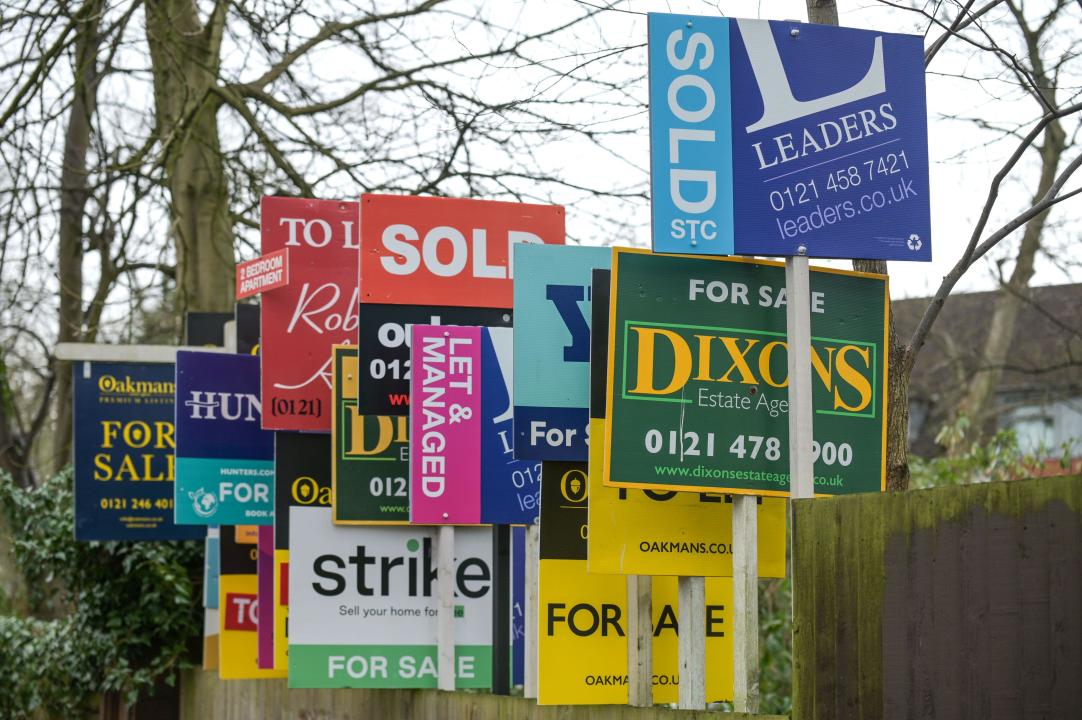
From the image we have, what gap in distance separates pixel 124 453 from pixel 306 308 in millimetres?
3911

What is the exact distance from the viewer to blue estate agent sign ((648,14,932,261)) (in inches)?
230

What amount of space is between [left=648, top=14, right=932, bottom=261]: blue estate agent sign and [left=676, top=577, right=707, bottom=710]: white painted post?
4.80 feet

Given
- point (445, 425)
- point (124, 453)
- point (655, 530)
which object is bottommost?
Answer: point (655, 530)

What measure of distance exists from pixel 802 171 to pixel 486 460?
2.95m

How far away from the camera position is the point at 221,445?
10.5 metres

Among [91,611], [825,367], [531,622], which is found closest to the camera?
[825,367]

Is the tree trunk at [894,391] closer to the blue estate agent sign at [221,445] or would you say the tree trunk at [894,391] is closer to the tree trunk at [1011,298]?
the blue estate agent sign at [221,445]

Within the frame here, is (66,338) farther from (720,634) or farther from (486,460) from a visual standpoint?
(720,634)

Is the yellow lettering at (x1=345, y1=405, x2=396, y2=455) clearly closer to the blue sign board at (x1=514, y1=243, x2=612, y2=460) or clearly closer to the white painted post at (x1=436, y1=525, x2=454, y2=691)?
the white painted post at (x1=436, y1=525, x2=454, y2=691)

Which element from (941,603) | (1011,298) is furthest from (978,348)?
(941,603)

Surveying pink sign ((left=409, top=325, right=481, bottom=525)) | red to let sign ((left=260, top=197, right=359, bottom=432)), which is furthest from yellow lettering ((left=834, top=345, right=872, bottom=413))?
red to let sign ((left=260, top=197, right=359, bottom=432))

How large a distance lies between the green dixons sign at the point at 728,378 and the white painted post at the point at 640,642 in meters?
1.07

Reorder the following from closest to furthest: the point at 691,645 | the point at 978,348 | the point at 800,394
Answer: the point at 800,394, the point at 691,645, the point at 978,348

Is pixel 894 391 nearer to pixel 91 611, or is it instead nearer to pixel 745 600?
pixel 745 600
